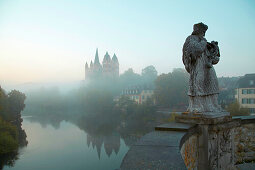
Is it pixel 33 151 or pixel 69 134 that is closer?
pixel 33 151

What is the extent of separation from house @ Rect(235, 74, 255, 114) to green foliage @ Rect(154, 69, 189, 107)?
1458cm

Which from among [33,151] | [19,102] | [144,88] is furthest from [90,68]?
[33,151]

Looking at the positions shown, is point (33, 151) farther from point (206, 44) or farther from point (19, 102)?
point (206, 44)

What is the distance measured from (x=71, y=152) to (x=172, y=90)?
31.4 metres

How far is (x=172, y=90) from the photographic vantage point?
51.5m

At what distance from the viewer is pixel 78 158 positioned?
25.1m

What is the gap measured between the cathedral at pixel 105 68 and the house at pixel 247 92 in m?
86.0

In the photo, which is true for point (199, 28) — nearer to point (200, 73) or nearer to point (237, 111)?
point (200, 73)

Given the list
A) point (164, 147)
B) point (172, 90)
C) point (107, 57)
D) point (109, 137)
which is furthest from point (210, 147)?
point (107, 57)

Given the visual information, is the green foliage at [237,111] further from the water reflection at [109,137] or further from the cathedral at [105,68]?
the cathedral at [105,68]

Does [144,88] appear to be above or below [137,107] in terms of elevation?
above

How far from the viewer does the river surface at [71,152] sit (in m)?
22.6

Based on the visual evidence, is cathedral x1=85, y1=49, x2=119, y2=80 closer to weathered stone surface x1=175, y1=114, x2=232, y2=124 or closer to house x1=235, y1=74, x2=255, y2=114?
house x1=235, y1=74, x2=255, y2=114

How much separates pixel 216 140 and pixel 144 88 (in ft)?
206
